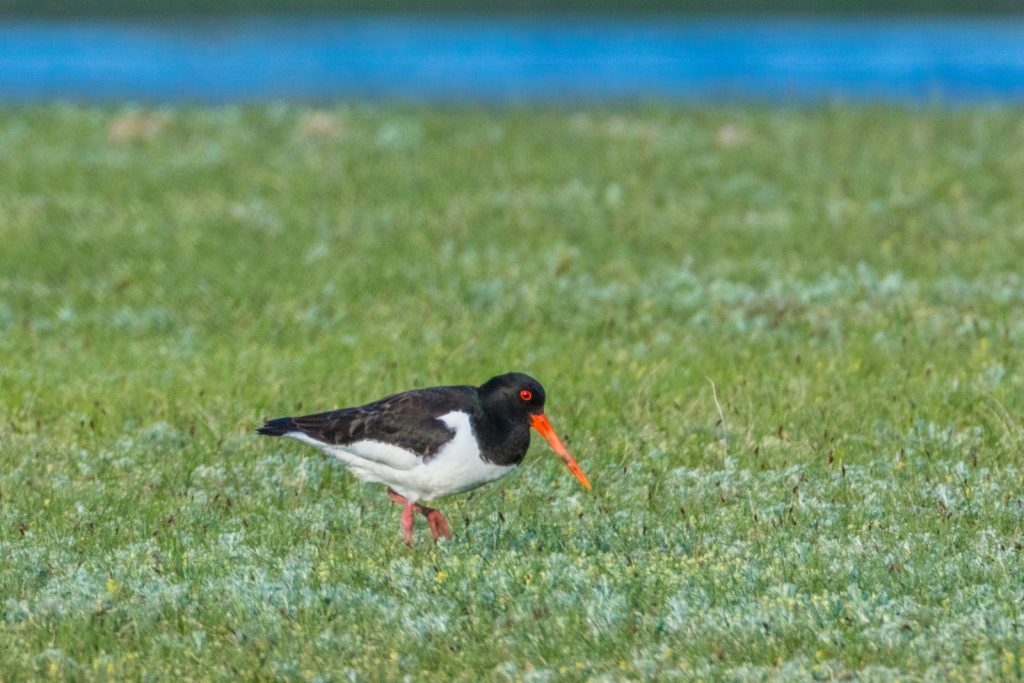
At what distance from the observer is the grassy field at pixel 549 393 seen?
8.73m

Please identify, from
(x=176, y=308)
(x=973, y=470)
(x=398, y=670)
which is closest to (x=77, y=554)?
(x=398, y=670)

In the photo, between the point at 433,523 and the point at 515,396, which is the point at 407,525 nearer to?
the point at 433,523

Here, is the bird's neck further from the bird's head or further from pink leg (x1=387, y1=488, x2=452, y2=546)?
pink leg (x1=387, y1=488, x2=452, y2=546)

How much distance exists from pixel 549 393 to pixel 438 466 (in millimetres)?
3380

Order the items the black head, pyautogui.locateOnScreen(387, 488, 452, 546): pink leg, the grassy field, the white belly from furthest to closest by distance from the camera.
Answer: the black head
pyautogui.locateOnScreen(387, 488, 452, 546): pink leg
the white belly
the grassy field

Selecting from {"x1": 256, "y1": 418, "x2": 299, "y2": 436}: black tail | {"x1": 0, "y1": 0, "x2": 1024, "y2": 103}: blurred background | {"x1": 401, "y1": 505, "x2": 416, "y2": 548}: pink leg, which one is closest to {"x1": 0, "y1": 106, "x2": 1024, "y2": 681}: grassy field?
{"x1": 401, "y1": 505, "x2": 416, "y2": 548}: pink leg

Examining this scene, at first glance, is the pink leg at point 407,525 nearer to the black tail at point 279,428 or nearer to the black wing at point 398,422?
the black wing at point 398,422

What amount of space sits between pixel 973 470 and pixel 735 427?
6.52 feet

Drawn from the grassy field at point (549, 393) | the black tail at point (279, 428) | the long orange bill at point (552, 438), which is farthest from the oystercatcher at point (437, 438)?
the grassy field at point (549, 393)

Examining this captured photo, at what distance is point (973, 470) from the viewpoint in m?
11.3

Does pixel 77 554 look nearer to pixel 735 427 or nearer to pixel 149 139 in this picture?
pixel 735 427

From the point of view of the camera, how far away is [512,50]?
55.8 metres

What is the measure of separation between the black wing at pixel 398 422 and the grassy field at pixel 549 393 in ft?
1.76

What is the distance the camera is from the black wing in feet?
33.8
